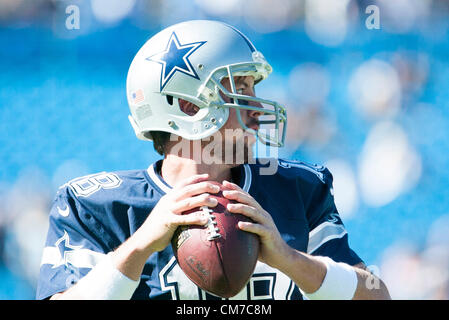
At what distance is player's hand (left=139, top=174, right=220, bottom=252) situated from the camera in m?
1.38

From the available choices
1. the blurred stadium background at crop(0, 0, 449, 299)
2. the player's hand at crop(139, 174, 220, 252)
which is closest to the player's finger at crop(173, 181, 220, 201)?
the player's hand at crop(139, 174, 220, 252)

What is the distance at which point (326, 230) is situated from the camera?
1.76 meters

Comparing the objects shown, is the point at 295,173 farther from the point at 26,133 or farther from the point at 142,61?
the point at 26,133

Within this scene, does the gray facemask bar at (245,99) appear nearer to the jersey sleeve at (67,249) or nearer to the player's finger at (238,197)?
the player's finger at (238,197)

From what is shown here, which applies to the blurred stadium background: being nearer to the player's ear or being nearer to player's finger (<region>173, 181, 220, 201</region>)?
the player's ear

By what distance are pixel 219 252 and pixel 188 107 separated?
539mm

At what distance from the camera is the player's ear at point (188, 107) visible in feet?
5.79

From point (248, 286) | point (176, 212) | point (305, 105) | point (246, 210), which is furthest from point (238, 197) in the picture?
point (305, 105)

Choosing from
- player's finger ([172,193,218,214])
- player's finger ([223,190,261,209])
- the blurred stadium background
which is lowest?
player's finger ([172,193,218,214])

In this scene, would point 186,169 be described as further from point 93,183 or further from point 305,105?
point 305,105

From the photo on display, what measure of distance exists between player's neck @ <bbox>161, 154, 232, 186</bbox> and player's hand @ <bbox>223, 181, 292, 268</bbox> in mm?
261

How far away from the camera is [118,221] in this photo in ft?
5.51

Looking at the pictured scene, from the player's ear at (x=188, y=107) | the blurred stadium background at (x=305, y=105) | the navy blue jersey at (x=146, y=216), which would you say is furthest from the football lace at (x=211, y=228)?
the blurred stadium background at (x=305, y=105)

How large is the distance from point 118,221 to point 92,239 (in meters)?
0.08
